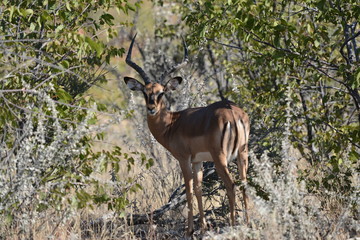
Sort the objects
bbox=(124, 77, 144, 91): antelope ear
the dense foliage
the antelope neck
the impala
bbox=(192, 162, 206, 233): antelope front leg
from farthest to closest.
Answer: bbox=(124, 77, 144, 91): antelope ear, the antelope neck, bbox=(192, 162, 206, 233): antelope front leg, the impala, the dense foliage

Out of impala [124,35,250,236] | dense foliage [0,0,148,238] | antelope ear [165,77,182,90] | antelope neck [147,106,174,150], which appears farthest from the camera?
antelope ear [165,77,182,90]

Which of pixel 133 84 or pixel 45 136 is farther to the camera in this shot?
pixel 133 84

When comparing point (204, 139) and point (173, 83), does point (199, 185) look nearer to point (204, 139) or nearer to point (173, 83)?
point (204, 139)

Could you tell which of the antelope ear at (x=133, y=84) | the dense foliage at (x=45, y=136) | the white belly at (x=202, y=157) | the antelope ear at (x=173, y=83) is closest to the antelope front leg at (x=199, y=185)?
the white belly at (x=202, y=157)

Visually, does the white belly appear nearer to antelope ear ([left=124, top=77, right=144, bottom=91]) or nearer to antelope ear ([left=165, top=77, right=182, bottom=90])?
→ antelope ear ([left=165, top=77, right=182, bottom=90])

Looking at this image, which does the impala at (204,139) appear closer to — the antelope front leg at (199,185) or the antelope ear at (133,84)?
the antelope front leg at (199,185)

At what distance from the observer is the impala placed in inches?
266

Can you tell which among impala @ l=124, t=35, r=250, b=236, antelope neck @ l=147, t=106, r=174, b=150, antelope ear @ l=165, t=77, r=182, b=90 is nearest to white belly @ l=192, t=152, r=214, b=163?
impala @ l=124, t=35, r=250, b=236

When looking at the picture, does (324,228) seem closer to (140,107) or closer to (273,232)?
(273,232)

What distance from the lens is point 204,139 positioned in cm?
695

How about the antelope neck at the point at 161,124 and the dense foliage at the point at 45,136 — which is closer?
the dense foliage at the point at 45,136

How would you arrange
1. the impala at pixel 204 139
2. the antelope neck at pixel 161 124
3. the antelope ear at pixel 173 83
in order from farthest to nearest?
the antelope ear at pixel 173 83 < the antelope neck at pixel 161 124 < the impala at pixel 204 139

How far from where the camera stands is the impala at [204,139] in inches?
266

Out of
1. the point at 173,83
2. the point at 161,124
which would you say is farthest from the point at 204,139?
the point at 173,83
